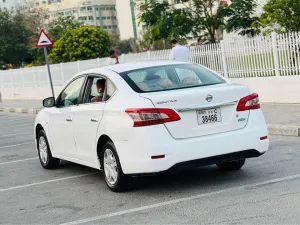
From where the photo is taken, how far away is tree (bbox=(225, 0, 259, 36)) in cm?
2464

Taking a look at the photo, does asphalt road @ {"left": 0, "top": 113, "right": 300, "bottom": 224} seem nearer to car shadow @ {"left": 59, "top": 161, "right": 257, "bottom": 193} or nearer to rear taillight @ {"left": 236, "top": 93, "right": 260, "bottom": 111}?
car shadow @ {"left": 59, "top": 161, "right": 257, "bottom": 193}

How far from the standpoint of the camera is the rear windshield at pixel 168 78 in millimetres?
7762

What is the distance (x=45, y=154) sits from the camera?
10.3m

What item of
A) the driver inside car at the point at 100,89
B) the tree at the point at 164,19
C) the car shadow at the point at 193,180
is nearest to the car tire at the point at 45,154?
the car shadow at the point at 193,180

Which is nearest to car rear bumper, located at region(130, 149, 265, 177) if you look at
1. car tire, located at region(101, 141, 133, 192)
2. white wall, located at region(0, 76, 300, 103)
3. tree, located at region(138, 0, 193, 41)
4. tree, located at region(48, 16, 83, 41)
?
car tire, located at region(101, 141, 133, 192)

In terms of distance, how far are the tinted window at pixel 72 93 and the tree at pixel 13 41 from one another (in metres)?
50.3

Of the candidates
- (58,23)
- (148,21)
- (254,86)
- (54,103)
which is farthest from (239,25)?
(58,23)

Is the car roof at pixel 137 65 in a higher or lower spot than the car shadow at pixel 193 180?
higher

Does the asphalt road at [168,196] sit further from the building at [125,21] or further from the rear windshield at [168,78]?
the building at [125,21]

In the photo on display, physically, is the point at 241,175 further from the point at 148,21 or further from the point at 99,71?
the point at 148,21

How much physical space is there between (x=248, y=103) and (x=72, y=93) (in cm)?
276

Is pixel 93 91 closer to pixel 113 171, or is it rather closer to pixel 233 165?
pixel 113 171

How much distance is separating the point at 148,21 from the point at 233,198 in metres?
19.3

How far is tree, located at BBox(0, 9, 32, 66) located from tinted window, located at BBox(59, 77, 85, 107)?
165 feet
